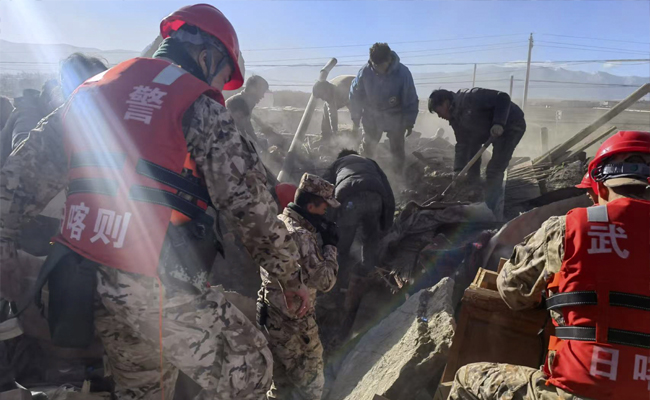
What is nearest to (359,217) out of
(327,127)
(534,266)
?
(534,266)

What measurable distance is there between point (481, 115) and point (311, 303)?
436 cm

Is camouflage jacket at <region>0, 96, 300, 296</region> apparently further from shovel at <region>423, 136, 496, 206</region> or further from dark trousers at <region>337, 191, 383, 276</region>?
shovel at <region>423, 136, 496, 206</region>

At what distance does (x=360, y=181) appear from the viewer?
208 inches

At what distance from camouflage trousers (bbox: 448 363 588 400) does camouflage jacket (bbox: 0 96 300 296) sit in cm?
97

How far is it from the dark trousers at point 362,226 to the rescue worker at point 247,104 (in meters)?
2.14

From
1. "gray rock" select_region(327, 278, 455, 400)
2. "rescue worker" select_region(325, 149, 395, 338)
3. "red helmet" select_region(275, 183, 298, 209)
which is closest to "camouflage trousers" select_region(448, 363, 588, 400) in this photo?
"gray rock" select_region(327, 278, 455, 400)

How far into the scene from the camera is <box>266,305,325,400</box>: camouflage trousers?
128 inches

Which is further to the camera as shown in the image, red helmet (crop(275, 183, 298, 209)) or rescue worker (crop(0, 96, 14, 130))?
rescue worker (crop(0, 96, 14, 130))

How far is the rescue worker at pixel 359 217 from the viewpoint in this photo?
17.1 feet

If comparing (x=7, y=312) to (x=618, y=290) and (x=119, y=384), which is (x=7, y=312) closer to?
(x=119, y=384)

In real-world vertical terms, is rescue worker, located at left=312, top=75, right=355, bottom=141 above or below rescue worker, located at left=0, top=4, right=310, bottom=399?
above

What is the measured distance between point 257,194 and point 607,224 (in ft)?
4.59

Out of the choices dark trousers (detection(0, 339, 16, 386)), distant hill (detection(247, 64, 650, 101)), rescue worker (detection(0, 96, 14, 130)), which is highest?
distant hill (detection(247, 64, 650, 101))

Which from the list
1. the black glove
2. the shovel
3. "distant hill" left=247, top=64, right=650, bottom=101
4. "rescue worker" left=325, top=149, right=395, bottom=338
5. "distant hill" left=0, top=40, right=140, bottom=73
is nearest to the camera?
the black glove
